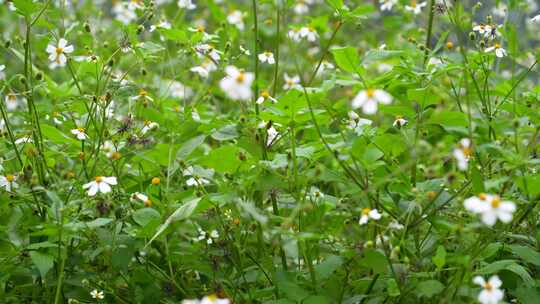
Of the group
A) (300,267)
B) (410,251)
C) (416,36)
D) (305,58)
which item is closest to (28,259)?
(300,267)

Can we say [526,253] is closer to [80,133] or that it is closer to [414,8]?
[80,133]

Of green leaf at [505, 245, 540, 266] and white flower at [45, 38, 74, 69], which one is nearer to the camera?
green leaf at [505, 245, 540, 266]

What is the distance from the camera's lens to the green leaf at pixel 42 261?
1.66 meters

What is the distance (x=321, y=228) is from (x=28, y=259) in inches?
28.5

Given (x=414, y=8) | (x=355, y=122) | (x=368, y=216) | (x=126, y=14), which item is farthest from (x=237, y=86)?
(x=126, y=14)

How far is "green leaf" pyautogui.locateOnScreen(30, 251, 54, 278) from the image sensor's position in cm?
166

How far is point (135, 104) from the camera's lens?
8.03 ft

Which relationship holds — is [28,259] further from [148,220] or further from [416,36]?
[416,36]

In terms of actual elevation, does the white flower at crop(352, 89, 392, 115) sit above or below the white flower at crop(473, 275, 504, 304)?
above

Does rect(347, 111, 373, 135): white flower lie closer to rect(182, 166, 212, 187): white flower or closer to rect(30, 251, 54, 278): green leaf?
rect(182, 166, 212, 187): white flower

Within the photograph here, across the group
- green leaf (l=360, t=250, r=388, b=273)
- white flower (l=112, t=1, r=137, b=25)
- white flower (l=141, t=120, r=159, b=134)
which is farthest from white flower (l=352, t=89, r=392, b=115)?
white flower (l=112, t=1, r=137, b=25)

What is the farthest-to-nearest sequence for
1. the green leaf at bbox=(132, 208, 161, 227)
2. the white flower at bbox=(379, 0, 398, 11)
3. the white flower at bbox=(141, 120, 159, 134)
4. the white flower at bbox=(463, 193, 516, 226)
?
the white flower at bbox=(379, 0, 398, 11) → the white flower at bbox=(141, 120, 159, 134) → the green leaf at bbox=(132, 208, 161, 227) → the white flower at bbox=(463, 193, 516, 226)

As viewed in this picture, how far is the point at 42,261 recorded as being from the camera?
169 centimetres

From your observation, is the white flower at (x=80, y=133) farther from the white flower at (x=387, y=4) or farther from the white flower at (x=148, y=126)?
the white flower at (x=387, y=4)
